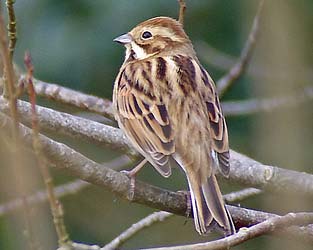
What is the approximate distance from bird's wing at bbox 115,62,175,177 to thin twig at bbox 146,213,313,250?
89cm

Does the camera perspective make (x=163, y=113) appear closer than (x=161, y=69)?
Yes

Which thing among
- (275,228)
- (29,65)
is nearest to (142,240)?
(275,228)

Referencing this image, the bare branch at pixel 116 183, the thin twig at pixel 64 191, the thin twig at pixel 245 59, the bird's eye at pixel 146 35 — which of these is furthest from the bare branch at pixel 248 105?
the bare branch at pixel 116 183

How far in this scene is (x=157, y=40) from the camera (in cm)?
690

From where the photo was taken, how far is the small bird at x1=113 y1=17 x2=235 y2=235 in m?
5.47

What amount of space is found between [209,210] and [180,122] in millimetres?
703

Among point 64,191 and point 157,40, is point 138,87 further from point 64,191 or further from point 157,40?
point 64,191

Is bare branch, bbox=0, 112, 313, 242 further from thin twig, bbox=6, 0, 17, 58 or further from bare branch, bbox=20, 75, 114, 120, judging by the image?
bare branch, bbox=20, 75, 114, 120

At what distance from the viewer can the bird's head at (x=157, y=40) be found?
6.86 metres

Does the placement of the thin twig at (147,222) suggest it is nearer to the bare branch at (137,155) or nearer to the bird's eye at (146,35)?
the bare branch at (137,155)

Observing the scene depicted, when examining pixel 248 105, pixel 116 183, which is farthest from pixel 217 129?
pixel 248 105

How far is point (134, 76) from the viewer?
632cm

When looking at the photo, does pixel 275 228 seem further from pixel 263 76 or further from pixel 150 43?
pixel 150 43

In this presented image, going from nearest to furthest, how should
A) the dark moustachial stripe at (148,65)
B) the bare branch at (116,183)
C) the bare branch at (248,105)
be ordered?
the bare branch at (116,183), the dark moustachial stripe at (148,65), the bare branch at (248,105)
